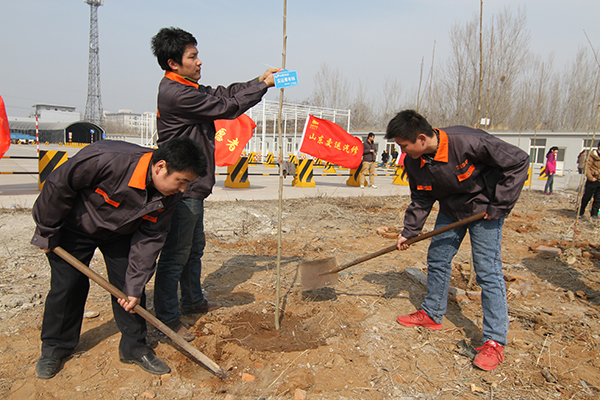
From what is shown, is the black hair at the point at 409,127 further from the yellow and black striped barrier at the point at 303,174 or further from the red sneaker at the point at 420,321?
the yellow and black striped barrier at the point at 303,174

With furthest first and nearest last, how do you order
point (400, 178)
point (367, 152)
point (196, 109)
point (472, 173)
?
point (400, 178), point (367, 152), point (472, 173), point (196, 109)

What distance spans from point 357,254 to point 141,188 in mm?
3382

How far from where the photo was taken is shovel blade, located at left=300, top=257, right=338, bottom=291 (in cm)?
331

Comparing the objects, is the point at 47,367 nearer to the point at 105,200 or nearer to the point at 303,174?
the point at 105,200

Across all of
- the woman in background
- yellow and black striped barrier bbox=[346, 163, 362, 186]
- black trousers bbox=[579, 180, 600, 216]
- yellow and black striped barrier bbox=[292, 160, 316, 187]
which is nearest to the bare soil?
black trousers bbox=[579, 180, 600, 216]

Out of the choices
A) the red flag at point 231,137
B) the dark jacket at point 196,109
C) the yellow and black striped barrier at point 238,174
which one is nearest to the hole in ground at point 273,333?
the dark jacket at point 196,109

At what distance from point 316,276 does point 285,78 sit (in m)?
1.76

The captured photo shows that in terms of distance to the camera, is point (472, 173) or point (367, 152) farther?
point (367, 152)

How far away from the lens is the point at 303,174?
39.3 ft

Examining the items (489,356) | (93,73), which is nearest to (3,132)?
(489,356)

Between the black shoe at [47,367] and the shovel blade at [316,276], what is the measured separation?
186cm

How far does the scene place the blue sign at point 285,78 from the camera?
2.50m

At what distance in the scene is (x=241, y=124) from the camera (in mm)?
8508

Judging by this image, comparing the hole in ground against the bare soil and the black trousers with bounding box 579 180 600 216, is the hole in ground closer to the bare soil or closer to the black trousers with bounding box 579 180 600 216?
the bare soil
